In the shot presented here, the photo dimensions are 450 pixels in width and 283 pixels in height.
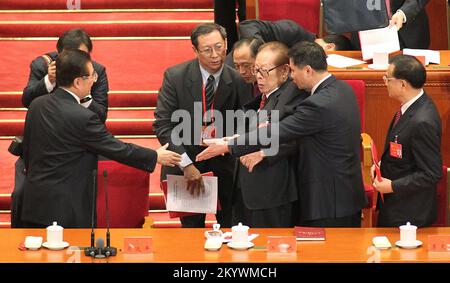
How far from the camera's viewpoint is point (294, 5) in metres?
7.60

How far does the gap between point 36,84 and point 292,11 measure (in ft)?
6.69

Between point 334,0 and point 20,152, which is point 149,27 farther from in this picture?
point 20,152

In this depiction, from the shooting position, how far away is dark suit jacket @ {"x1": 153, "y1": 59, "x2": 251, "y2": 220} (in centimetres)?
602

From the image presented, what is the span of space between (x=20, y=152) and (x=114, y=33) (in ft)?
8.35

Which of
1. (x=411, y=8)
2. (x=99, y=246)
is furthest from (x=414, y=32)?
(x=99, y=246)

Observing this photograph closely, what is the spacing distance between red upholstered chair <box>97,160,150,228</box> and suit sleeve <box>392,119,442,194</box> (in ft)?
4.52

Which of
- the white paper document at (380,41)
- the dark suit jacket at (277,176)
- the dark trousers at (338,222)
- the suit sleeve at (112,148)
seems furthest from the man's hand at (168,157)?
the white paper document at (380,41)

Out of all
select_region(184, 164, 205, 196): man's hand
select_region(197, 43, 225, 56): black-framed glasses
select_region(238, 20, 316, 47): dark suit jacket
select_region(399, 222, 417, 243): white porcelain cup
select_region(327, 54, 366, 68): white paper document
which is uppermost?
select_region(238, 20, 316, 47): dark suit jacket

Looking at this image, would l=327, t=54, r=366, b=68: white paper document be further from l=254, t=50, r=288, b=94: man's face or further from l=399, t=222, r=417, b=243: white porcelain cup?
l=399, t=222, r=417, b=243: white porcelain cup

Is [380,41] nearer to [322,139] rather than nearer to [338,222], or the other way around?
[322,139]

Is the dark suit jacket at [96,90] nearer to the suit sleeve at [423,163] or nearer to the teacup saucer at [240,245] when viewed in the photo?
the teacup saucer at [240,245]

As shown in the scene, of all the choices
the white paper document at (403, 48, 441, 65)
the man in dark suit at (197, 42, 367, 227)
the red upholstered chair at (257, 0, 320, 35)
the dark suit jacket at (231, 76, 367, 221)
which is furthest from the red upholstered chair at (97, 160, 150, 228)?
the red upholstered chair at (257, 0, 320, 35)

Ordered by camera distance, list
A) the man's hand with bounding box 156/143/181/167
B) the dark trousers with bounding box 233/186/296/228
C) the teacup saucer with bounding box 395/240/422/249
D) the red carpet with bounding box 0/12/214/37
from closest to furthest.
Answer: the teacup saucer with bounding box 395/240/422/249 → the dark trousers with bounding box 233/186/296/228 → the man's hand with bounding box 156/143/181/167 → the red carpet with bounding box 0/12/214/37

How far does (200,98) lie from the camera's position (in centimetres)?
603
